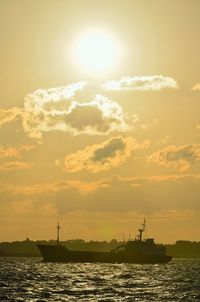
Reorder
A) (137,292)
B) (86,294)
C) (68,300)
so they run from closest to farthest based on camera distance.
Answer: (68,300), (86,294), (137,292)

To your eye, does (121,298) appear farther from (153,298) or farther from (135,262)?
(135,262)

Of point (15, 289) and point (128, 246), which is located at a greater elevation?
point (128, 246)

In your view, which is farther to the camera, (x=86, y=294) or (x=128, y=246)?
(x=128, y=246)

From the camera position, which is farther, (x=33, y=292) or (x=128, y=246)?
(x=128, y=246)

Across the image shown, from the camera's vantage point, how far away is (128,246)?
195625mm

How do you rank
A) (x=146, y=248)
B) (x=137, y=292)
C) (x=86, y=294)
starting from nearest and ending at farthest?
1. (x=86, y=294)
2. (x=137, y=292)
3. (x=146, y=248)

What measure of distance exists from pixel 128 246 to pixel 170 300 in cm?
13042

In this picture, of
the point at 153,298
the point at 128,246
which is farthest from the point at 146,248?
the point at 153,298

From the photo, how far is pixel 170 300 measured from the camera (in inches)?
2601

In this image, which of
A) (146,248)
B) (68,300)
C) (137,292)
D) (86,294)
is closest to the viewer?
(68,300)

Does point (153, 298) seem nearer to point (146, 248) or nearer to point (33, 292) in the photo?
point (33, 292)

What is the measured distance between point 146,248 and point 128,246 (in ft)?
19.6

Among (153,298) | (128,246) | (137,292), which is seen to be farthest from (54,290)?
(128,246)

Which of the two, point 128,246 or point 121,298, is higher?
point 128,246
